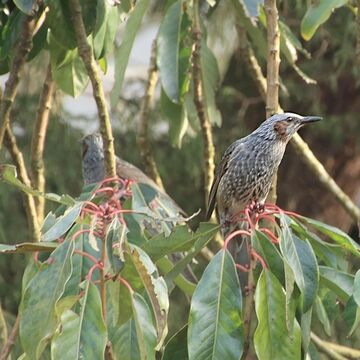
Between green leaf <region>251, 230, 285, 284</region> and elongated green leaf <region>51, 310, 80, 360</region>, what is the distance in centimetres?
46

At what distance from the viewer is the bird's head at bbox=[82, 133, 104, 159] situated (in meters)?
5.62

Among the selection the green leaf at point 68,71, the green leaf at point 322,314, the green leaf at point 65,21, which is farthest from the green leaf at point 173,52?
the green leaf at point 322,314

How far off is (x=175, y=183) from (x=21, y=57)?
11.2 ft

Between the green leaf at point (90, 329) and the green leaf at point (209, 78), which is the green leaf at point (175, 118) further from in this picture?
the green leaf at point (90, 329)

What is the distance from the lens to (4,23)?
3492mm

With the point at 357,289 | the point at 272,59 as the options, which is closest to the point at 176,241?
the point at 357,289

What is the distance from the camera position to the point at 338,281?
271cm

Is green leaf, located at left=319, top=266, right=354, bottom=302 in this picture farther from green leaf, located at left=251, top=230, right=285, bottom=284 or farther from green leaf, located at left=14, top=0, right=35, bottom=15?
green leaf, located at left=14, top=0, right=35, bottom=15

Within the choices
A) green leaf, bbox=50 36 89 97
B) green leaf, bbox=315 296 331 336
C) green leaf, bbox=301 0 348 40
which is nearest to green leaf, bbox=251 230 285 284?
green leaf, bbox=315 296 331 336

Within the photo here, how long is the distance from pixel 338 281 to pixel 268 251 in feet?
0.79

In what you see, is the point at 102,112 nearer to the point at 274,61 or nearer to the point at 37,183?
the point at 274,61

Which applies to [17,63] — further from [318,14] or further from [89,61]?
[318,14]

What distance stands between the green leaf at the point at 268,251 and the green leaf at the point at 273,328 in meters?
0.05

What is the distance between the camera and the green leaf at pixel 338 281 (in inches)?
106
